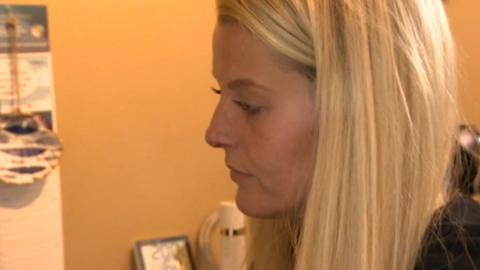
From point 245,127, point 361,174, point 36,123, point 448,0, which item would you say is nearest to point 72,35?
point 36,123

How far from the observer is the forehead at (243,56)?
Answer: 25.2 inches

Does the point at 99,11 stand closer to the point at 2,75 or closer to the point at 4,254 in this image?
the point at 2,75

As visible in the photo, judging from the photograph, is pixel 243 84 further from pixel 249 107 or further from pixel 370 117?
pixel 370 117

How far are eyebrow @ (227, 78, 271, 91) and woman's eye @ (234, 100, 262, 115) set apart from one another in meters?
0.02

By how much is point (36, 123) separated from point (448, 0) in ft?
3.31

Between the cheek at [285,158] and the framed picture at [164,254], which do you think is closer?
the cheek at [285,158]

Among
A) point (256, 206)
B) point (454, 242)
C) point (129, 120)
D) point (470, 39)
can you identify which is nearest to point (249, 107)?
point (256, 206)

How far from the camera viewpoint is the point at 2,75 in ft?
3.35

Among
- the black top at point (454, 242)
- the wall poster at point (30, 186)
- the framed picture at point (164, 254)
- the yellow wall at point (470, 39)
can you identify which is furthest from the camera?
the yellow wall at point (470, 39)

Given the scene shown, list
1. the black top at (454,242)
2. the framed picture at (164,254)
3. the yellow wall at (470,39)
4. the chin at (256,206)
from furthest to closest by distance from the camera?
the yellow wall at (470,39), the framed picture at (164,254), the chin at (256,206), the black top at (454,242)

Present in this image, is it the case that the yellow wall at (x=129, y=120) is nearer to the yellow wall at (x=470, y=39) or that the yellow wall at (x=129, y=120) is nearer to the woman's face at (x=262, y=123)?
the woman's face at (x=262, y=123)

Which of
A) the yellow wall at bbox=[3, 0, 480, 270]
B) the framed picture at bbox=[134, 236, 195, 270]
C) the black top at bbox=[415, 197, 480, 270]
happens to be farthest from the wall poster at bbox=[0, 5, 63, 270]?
the black top at bbox=[415, 197, 480, 270]

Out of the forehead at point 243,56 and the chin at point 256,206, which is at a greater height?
the forehead at point 243,56

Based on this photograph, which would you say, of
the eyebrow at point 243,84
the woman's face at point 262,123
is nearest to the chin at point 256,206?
the woman's face at point 262,123
